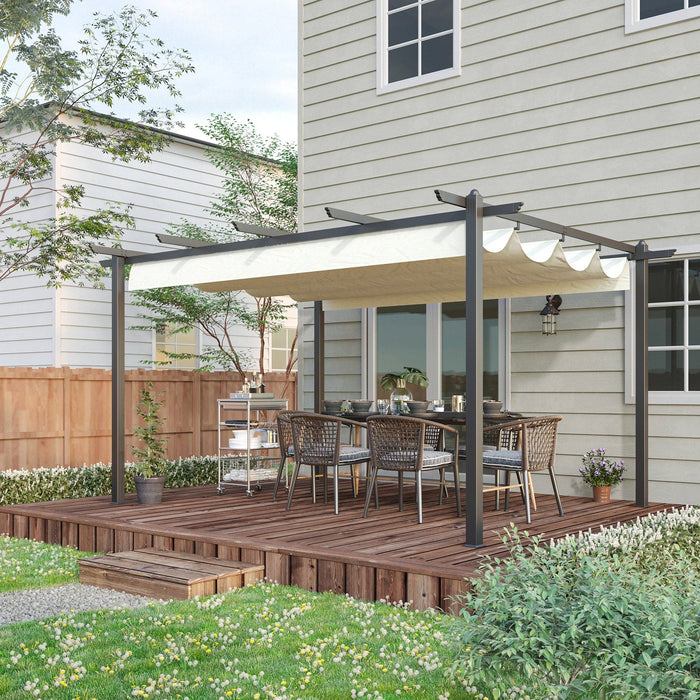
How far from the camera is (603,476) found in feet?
24.5

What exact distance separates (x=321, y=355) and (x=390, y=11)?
3.78 m

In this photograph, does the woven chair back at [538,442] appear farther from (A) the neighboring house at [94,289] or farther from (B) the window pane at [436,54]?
(A) the neighboring house at [94,289]

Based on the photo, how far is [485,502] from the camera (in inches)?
295

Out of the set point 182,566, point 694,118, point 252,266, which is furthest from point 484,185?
point 182,566

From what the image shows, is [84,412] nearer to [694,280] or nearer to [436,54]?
[436,54]

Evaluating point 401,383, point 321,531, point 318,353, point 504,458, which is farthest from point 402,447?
A: point 318,353

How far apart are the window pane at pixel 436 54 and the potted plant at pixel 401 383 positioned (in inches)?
123

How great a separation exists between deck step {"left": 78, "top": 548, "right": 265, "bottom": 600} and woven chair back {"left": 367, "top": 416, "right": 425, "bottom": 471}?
1.40 meters

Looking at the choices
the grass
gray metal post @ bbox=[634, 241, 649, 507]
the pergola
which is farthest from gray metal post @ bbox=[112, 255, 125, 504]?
gray metal post @ bbox=[634, 241, 649, 507]

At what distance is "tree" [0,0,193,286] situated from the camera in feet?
31.5

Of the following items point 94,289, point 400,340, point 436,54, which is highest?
point 436,54

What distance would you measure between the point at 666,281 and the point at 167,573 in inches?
190

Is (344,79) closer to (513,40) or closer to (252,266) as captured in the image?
(513,40)

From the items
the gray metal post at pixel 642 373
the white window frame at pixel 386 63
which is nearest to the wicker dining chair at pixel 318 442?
the gray metal post at pixel 642 373
